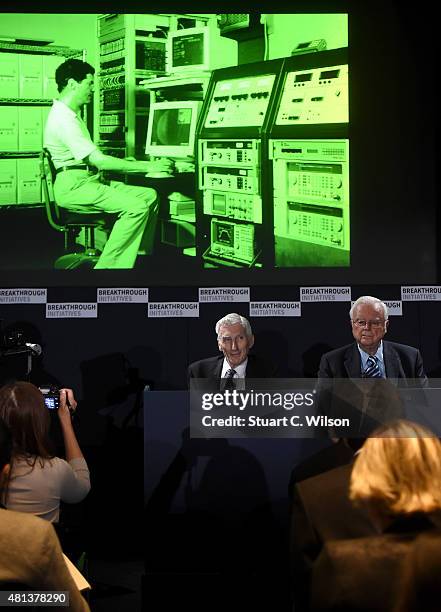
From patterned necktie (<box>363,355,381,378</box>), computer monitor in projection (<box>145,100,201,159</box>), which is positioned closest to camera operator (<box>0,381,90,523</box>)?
patterned necktie (<box>363,355,381,378</box>)

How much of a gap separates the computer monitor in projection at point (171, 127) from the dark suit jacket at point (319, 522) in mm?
3891

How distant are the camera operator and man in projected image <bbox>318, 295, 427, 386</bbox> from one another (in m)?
1.93

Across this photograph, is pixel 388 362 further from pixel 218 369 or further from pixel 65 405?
pixel 65 405

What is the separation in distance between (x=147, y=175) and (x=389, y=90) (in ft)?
5.56

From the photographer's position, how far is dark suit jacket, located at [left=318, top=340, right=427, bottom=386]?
168 inches

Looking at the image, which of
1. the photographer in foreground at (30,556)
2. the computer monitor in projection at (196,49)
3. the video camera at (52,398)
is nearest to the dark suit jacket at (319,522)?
the photographer in foreground at (30,556)

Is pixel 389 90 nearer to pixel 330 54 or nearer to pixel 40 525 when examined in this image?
pixel 330 54

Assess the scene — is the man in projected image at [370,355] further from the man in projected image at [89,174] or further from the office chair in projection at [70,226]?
the office chair in projection at [70,226]

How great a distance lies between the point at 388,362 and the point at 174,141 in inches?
87.4

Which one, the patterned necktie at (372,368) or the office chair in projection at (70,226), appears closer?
the patterned necktie at (372,368)

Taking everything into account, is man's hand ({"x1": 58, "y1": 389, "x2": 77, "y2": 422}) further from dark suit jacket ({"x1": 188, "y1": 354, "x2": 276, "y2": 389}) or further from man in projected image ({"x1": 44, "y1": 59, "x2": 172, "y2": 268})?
man in projected image ({"x1": 44, "y1": 59, "x2": 172, "y2": 268})

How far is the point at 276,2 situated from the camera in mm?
5625

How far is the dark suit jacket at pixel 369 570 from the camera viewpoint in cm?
165

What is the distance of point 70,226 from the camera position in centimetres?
568
